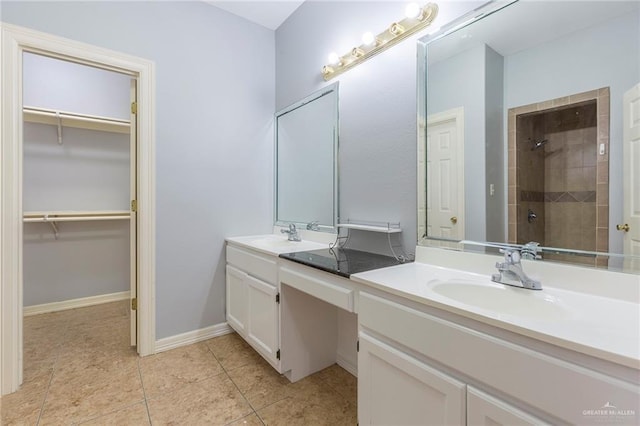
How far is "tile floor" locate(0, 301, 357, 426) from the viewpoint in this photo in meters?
1.52

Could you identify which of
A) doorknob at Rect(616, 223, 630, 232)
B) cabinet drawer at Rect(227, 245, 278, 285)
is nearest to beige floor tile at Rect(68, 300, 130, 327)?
cabinet drawer at Rect(227, 245, 278, 285)

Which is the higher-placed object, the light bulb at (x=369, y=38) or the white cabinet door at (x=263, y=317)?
the light bulb at (x=369, y=38)

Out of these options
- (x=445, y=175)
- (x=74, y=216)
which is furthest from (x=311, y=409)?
(x=74, y=216)

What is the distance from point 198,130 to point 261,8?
116 centimetres

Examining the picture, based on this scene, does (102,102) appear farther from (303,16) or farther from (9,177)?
(303,16)

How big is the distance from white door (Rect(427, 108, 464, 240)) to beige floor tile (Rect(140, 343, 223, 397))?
1.68m

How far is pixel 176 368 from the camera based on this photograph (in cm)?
198

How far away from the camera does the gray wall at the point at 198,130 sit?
2.11 metres

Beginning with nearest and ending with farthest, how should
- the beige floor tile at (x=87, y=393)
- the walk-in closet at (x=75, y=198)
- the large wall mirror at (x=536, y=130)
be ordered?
the large wall mirror at (x=536, y=130), the beige floor tile at (x=87, y=393), the walk-in closet at (x=75, y=198)

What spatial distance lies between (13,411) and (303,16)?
3155 mm

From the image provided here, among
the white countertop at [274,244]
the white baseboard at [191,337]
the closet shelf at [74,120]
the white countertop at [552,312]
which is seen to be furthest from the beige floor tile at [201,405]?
the closet shelf at [74,120]

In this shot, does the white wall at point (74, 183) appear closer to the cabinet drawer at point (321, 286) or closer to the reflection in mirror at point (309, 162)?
the reflection in mirror at point (309, 162)

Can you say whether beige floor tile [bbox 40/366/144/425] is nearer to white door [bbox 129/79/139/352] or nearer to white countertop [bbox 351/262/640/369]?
white door [bbox 129/79/139/352]

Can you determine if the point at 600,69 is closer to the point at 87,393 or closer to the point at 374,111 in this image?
the point at 374,111
